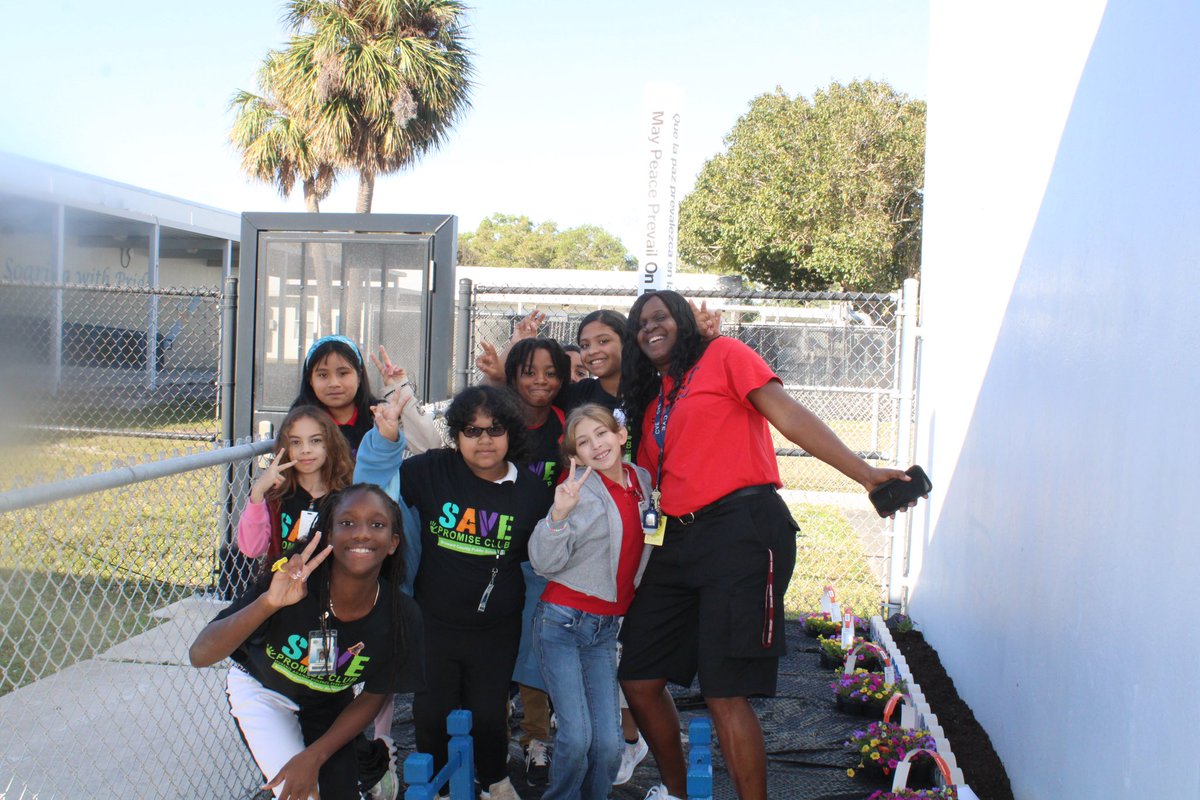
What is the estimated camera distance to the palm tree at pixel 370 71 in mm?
17844

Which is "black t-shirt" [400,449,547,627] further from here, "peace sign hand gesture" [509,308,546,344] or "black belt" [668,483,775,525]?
"peace sign hand gesture" [509,308,546,344]

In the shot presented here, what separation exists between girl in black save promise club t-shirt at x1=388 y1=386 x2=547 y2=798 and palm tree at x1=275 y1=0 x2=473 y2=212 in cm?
1594

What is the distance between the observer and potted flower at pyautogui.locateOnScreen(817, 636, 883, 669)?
5.34 meters

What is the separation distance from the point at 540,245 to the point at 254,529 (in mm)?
88439

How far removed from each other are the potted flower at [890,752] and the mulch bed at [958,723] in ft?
0.67

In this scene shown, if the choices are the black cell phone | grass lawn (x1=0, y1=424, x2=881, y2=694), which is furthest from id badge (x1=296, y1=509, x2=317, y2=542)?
the black cell phone

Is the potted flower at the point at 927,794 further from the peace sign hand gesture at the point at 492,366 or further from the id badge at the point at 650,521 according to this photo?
the peace sign hand gesture at the point at 492,366

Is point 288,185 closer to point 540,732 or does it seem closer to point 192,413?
point 192,413

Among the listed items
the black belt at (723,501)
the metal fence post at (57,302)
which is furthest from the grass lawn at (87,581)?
the metal fence post at (57,302)

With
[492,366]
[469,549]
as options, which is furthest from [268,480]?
[492,366]

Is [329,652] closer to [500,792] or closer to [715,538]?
[500,792]

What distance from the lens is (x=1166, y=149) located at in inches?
101

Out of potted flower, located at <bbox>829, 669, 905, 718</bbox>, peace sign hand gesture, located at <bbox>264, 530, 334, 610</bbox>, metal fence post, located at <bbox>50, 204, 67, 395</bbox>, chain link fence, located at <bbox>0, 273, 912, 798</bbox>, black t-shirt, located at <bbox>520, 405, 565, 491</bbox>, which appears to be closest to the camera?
metal fence post, located at <bbox>50, 204, 67, 395</bbox>

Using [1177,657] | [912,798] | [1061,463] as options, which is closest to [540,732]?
[912,798]
